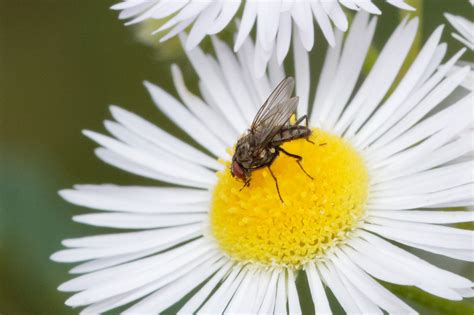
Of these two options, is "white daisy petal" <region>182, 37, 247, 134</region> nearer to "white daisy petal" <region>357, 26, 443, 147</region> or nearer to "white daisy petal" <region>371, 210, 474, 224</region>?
"white daisy petal" <region>357, 26, 443, 147</region>

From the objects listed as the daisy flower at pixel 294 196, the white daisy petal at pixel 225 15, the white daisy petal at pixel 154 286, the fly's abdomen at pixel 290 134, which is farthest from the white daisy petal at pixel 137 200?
the white daisy petal at pixel 225 15

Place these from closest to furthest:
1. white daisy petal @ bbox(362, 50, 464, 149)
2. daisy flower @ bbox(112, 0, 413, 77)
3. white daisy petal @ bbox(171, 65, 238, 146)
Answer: daisy flower @ bbox(112, 0, 413, 77) → white daisy petal @ bbox(362, 50, 464, 149) → white daisy petal @ bbox(171, 65, 238, 146)

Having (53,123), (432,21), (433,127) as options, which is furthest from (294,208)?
(53,123)

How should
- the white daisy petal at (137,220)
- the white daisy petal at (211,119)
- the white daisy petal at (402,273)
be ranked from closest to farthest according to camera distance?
the white daisy petal at (402,273), the white daisy petal at (137,220), the white daisy petal at (211,119)

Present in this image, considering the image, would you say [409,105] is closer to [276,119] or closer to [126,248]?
[276,119]

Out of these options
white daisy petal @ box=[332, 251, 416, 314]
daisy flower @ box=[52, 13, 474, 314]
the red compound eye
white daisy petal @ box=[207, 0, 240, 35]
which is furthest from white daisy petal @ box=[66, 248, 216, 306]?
white daisy petal @ box=[207, 0, 240, 35]

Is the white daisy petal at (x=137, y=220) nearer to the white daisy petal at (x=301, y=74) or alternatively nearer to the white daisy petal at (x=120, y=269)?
the white daisy petal at (x=120, y=269)

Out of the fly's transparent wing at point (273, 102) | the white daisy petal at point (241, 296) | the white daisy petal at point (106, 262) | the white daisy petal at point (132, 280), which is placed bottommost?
the white daisy petal at point (241, 296)

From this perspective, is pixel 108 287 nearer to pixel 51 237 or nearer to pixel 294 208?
pixel 294 208
